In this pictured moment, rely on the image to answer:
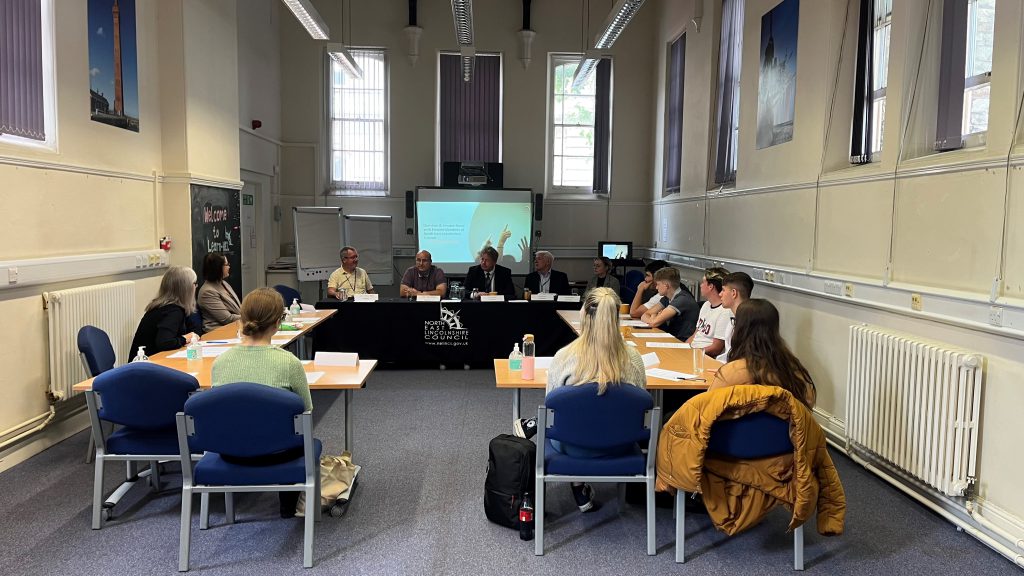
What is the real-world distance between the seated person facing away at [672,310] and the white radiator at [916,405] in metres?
1.32

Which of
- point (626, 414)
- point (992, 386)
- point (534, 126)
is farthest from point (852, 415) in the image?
point (534, 126)

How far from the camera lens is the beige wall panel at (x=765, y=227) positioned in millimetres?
5020

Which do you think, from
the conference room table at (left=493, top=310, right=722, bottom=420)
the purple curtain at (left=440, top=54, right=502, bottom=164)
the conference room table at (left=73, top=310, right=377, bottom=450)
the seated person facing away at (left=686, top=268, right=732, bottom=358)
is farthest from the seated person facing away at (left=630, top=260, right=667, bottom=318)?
the purple curtain at (left=440, top=54, right=502, bottom=164)

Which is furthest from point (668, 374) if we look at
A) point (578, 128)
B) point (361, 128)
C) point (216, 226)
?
point (361, 128)

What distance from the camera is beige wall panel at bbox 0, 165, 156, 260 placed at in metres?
3.99

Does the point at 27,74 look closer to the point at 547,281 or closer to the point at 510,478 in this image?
the point at 510,478

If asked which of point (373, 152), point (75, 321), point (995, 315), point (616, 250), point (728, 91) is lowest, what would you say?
point (75, 321)

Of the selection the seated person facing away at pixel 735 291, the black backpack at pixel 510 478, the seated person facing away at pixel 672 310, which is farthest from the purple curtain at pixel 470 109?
the black backpack at pixel 510 478

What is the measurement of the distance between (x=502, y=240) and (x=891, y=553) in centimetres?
720

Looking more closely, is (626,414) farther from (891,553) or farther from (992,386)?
(992,386)

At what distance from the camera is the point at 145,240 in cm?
561

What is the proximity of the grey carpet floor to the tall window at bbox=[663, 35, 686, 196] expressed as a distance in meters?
5.49

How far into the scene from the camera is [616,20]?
695 centimetres

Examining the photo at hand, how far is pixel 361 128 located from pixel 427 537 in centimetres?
797
